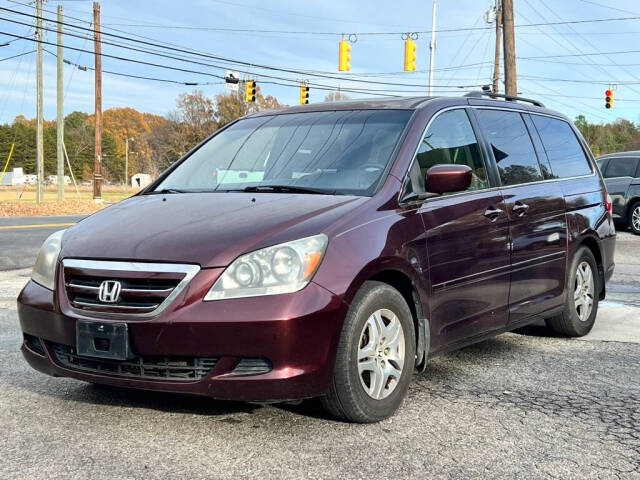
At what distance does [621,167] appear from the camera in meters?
17.3

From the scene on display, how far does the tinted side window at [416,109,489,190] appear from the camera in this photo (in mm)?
4371

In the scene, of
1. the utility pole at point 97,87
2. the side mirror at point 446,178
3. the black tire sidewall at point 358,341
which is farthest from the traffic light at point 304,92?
the black tire sidewall at point 358,341

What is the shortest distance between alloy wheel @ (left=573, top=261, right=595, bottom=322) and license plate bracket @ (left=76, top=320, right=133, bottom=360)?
372 cm

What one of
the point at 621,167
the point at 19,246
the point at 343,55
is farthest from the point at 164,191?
Answer: the point at 343,55

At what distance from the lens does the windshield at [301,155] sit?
4.18 m

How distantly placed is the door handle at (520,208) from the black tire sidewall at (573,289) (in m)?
0.89

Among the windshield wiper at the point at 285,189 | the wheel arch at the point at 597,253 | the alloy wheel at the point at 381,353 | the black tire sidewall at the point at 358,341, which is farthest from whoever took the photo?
the wheel arch at the point at 597,253

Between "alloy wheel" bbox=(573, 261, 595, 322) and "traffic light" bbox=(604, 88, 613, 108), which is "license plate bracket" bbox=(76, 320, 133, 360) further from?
"traffic light" bbox=(604, 88, 613, 108)

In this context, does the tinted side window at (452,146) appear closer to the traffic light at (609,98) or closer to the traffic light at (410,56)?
the traffic light at (410,56)

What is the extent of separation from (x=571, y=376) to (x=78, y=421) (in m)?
2.94

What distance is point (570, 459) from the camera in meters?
3.19

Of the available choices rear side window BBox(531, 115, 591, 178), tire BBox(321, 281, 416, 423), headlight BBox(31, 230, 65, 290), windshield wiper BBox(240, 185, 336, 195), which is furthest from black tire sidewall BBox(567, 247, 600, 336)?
headlight BBox(31, 230, 65, 290)

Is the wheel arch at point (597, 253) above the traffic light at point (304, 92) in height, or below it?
below

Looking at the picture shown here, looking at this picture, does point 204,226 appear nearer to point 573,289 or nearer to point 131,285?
point 131,285
